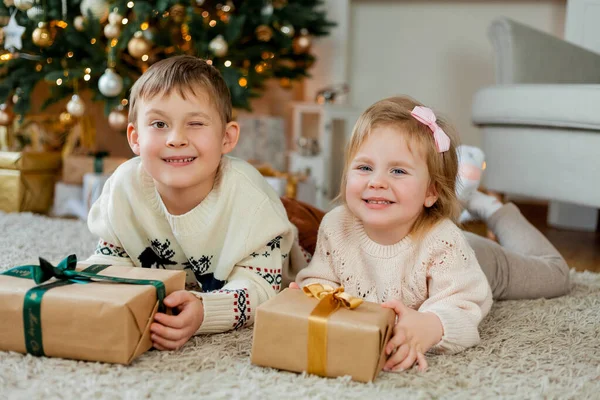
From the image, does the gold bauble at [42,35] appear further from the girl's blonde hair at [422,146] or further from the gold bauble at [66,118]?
the girl's blonde hair at [422,146]

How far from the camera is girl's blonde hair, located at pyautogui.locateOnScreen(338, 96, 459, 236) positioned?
39.1 inches

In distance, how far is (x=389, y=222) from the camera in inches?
39.0

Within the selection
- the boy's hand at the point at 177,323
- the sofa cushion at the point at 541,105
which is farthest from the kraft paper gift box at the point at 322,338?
the sofa cushion at the point at 541,105

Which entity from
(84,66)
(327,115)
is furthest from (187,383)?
(327,115)

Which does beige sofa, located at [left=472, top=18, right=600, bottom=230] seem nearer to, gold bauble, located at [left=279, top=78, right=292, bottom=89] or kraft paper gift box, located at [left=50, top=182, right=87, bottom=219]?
gold bauble, located at [left=279, top=78, right=292, bottom=89]

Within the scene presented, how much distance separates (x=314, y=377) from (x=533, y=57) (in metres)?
1.66

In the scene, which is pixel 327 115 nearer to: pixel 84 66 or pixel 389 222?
pixel 84 66

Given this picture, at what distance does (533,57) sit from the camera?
2094mm

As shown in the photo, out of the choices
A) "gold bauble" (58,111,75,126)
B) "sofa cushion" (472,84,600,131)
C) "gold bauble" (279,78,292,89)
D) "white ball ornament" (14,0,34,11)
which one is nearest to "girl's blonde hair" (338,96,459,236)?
"sofa cushion" (472,84,600,131)

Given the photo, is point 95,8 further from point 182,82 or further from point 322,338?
point 322,338

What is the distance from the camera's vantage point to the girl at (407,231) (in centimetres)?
97

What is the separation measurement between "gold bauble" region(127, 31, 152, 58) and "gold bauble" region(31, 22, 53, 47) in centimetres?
27

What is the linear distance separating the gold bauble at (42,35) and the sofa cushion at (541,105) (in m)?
1.46

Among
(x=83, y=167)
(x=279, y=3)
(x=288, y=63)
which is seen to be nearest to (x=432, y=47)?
(x=288, y=63)
